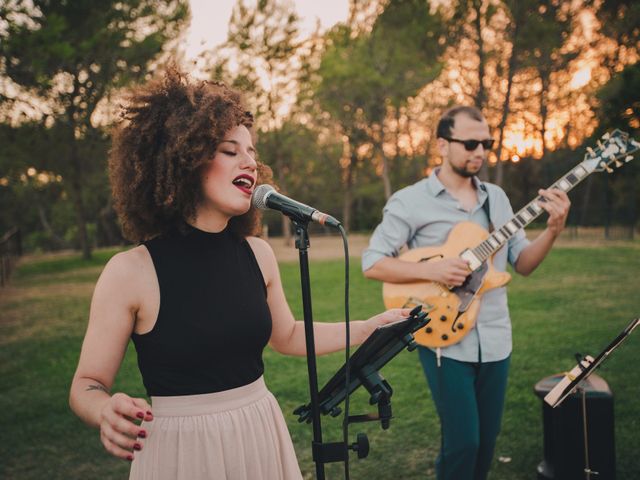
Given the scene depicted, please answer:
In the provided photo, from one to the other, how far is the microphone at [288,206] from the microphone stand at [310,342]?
0.10ft

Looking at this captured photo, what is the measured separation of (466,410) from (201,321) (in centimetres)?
182

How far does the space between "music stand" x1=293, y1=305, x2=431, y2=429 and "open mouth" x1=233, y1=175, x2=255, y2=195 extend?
727 mm

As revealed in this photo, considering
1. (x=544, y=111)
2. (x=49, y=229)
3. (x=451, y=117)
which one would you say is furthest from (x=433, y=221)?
(x=49, y=229)

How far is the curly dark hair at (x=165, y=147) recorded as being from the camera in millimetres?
2180

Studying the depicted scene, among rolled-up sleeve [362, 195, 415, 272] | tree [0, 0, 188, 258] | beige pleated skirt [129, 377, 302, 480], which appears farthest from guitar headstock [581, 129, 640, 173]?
tree [0, 0, 188, 258]

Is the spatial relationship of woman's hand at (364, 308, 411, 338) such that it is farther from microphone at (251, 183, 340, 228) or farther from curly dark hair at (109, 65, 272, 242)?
curly dark hair at (109, 65, 272, 242)

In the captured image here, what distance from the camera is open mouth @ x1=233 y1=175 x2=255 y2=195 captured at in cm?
222

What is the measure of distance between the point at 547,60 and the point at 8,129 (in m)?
21.6

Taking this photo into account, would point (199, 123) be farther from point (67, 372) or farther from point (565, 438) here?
point (67, 372)

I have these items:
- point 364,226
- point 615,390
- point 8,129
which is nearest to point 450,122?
point 615,390

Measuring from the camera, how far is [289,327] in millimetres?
2594

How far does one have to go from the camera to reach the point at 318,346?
2.50 metres

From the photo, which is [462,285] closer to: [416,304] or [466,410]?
[416,304]

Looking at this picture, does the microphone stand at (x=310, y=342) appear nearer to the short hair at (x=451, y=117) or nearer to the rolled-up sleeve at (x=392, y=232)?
the rolled-up sleeve at (x=392, y=232)
